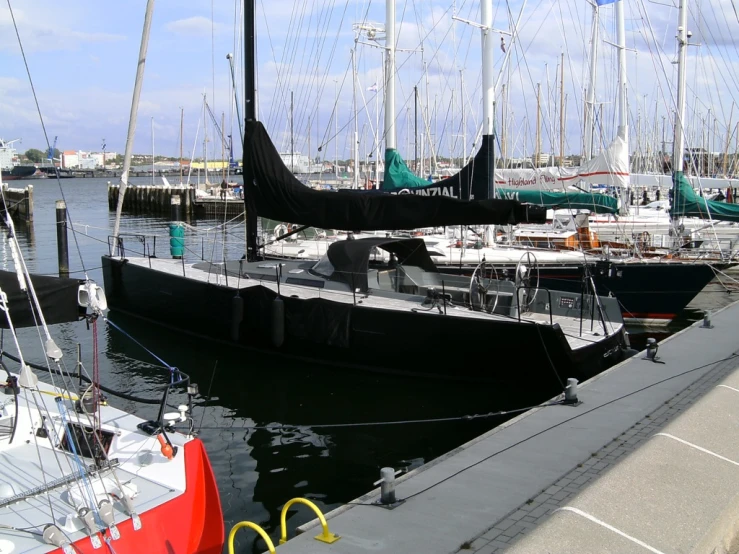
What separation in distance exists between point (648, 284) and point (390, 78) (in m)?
10.6

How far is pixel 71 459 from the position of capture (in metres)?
6.58

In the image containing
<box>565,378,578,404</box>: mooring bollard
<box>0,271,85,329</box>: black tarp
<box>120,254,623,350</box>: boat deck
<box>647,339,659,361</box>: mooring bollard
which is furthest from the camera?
<box>120,254,623,350</box>: boat deck

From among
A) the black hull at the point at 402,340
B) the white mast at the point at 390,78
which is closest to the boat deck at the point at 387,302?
the black hull at the point at 402,340

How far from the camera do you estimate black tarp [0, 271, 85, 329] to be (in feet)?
25.1

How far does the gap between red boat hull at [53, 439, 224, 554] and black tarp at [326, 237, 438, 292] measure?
7.46 m

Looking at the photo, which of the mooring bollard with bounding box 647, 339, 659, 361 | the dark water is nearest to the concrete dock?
the mooring bollard with bounding box 647, 339, 659, 361

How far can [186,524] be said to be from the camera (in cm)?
586

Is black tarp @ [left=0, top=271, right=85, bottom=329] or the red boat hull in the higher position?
black tarp @ [left=0, top=271, right=85, bottom=329]

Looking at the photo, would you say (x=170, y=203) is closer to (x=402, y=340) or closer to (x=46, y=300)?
(x=402, y=340)

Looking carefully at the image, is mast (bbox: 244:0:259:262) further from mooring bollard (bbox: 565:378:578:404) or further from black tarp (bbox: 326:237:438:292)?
mooring bollard (bbox: 565:378:578:404)

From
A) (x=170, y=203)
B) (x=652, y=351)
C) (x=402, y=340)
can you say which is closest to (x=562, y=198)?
(x=402, y=340)

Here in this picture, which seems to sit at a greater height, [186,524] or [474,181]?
[474,181]

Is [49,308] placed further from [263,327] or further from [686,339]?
[686,339]

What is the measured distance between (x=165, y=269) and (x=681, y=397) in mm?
12343
